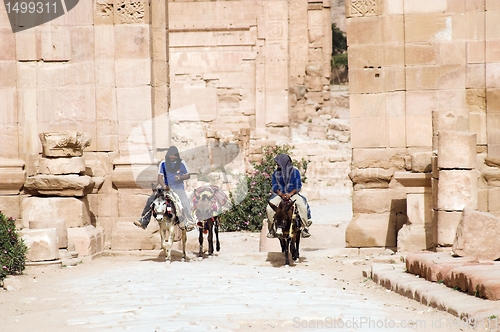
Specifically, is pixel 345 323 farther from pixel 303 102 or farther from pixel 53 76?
pixel 303 102

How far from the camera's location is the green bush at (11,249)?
10.9 m

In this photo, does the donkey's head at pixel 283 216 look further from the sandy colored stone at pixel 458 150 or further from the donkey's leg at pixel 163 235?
the sandy colored stone at pixel 458 150

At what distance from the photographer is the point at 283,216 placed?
11617 mm

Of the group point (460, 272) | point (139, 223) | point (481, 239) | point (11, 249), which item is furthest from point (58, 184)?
point (460, 272)

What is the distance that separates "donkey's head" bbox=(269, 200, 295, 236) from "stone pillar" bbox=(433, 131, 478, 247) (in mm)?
2004

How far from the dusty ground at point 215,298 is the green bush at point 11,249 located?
0.62 ft

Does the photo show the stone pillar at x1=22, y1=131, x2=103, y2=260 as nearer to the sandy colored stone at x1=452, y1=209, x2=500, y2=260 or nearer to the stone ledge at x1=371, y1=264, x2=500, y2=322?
the stone ledge at x1=371, y1=264, x2=500, y2=322

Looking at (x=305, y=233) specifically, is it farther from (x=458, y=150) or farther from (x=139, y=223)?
(x=458, y=150)

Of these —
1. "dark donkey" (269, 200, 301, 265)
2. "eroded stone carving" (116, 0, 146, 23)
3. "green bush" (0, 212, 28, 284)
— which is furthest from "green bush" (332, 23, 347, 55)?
"green bush" (0, 212, 28, 284)

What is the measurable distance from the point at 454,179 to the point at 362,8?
11.6 ft

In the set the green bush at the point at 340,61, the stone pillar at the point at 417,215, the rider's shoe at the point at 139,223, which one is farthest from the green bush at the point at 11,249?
the green bush at the point at 340,61

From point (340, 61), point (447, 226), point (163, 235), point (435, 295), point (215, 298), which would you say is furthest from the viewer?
point (340, 61)

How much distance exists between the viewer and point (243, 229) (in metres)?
19.2

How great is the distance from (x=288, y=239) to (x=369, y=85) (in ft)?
10.0
